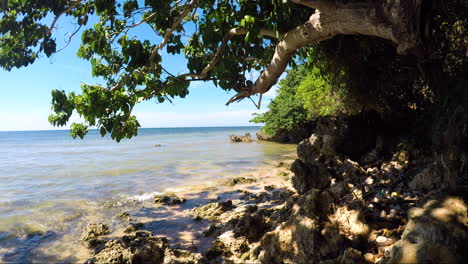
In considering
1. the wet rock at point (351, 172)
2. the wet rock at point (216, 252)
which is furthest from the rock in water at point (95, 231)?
the wet rock at point (351, 172)

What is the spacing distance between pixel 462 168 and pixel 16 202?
1228cm

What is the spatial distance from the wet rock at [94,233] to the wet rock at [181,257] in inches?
74.8

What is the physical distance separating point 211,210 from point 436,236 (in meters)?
5.19

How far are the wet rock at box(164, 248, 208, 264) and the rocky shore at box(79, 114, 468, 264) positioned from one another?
0.02 m

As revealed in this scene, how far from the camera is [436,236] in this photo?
2256 millimetres

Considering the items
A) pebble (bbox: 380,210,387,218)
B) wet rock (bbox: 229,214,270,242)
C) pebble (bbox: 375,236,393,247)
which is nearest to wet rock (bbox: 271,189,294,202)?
wet rock (bbox: 229,214,270,242)

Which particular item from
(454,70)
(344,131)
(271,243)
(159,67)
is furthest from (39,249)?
(454,70)

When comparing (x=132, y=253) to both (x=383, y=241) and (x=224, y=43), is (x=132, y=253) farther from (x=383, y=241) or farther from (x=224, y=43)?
(x=224, y=43)

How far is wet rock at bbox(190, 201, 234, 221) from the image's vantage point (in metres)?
6.57

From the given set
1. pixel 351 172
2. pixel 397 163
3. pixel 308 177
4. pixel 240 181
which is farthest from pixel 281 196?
pixel 240 181

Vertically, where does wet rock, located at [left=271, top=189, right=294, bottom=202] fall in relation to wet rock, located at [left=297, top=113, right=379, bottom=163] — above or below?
below

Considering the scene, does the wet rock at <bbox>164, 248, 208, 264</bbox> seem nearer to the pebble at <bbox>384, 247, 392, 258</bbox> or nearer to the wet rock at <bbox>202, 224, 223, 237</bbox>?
the wet rock at <bbox>202, 224, 223, 237</bbox>

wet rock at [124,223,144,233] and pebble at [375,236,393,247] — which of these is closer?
pebble at [375,236,393,247]

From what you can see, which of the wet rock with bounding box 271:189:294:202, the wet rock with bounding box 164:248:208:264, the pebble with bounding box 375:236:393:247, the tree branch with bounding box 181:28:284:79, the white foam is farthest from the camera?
the white foam
